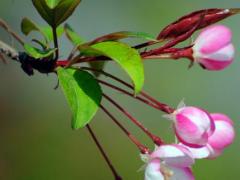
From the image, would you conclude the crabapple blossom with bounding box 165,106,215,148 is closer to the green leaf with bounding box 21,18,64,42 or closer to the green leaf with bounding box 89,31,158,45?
the green leaf with bounding box 89,31,158,45

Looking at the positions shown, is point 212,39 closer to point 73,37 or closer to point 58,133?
point 73,37

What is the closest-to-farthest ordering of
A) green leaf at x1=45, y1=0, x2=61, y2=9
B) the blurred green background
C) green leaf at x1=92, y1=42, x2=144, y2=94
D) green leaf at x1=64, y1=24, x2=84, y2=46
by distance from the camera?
green leaf at x1=92, y1=42, x2=144, y2=94 → green leaf at x1=45, y1=0, x2=61, y2=9 → green leaf at x1=64, y1=24, x2=84, y2=46 → the blurred green background

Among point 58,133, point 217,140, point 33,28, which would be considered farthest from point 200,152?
point 58,133

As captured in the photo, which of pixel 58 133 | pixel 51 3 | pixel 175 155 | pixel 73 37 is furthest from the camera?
pixel 58 133

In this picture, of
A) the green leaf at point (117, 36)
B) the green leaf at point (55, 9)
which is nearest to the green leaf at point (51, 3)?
the green leaf at point (55, 9)

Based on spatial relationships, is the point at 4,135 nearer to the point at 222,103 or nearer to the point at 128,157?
the point at 128,157

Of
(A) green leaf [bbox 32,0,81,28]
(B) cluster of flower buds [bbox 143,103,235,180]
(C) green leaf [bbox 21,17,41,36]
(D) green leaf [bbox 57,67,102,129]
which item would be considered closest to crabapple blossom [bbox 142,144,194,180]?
(B) cluster of flower buds [bbox 143,103,235,180]

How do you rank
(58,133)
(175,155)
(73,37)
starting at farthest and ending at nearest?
(58,133), (73,37), (175,155)

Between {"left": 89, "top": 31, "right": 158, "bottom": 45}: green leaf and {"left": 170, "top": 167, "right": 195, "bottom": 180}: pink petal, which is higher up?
{"left": 89, "top": 31, "right": 158, "bottom": 45}: green leaf

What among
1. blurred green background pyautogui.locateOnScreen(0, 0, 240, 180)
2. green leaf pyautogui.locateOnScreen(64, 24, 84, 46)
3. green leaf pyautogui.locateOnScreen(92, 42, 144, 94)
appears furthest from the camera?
blurred green background pyautogui.locateOnScreen(0, 0, 240, 180)
